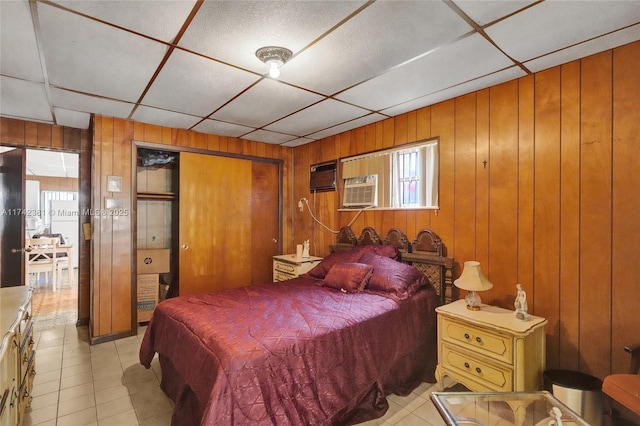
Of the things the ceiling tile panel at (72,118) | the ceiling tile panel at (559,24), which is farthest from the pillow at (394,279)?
the ceiling tile panel at (72,118)

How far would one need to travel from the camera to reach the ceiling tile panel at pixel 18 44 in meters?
1.63

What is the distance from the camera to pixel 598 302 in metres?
2.08

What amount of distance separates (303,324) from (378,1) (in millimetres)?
1929

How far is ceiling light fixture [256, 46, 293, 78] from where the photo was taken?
2.01 m

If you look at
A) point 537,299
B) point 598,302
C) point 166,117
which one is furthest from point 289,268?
point 598,302

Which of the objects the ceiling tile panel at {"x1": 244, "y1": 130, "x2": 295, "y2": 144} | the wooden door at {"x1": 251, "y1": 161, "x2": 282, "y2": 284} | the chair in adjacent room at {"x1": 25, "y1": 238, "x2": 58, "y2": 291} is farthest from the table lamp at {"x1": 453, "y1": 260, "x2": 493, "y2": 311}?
the chair in adjacent room at {"x1": 25, "y1": 238, "x2": 58, "y2": 291}

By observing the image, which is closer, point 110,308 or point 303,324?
point 303,324

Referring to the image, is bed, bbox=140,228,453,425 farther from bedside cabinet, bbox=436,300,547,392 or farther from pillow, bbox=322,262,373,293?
bedside cabinet, bbox=436,300,547,392

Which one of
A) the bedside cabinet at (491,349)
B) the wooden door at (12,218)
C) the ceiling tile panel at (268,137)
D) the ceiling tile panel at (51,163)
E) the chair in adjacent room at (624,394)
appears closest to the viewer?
the chair in adjacent room at (624,394)

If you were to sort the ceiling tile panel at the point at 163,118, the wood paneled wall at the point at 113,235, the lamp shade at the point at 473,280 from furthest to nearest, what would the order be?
the wood paneled wall at the point at 113,235 < the ceiling tile panel at the point at 163,118 < the lamp shade at the point at 473,280

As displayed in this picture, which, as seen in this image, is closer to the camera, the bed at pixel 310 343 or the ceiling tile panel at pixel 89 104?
the bed at pixel 310 343

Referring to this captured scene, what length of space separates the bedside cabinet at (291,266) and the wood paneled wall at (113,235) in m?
1.81

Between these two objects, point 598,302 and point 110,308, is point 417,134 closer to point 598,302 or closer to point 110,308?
point 598,302

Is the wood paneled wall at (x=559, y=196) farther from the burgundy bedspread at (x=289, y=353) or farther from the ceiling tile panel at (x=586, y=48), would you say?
the burgundy bedspread at (x=289, y=353)
